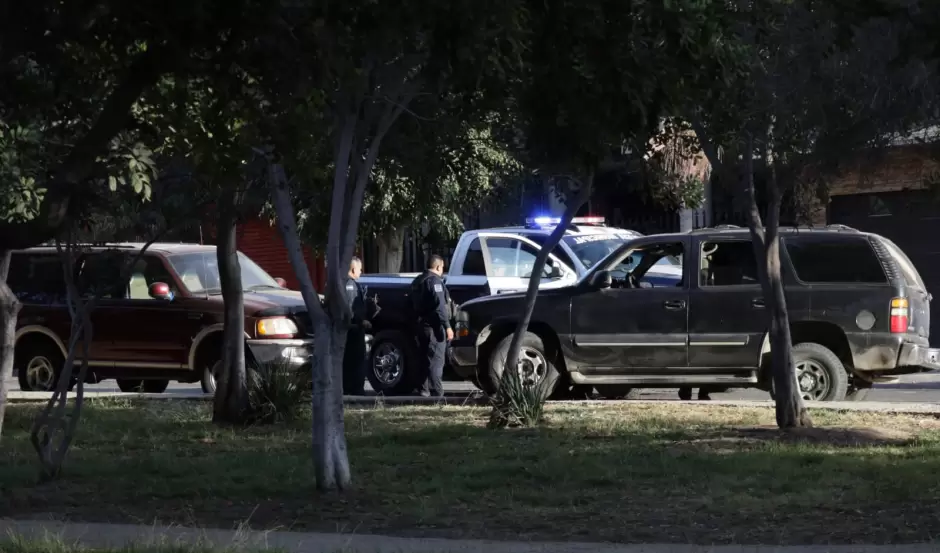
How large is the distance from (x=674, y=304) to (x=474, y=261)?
4243mm

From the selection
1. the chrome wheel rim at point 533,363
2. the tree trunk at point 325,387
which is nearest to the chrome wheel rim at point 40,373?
the chrome wheel rim at point 533,363

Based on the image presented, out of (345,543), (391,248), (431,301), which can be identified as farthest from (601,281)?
(391,248)

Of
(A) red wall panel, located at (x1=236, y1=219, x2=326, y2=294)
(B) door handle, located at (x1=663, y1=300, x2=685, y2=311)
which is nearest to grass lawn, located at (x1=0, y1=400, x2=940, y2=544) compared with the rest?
(B) door handle, located at (x1=663, y1=300, x2=685, y2=311)

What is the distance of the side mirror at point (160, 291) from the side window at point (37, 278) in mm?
1621

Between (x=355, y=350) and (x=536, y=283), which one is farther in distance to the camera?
(x=355, y=350)

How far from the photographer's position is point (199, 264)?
17891mm

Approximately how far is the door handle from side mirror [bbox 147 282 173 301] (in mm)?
5957

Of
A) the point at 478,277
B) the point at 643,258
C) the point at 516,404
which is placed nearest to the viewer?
the point at 516,404

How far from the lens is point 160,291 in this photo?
17.0 meters

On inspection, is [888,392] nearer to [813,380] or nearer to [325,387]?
[813,380]

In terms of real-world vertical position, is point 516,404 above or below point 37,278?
below

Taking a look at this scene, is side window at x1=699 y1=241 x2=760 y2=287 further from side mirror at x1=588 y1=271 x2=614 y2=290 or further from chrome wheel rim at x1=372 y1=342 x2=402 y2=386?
chrome wheel rim at x1=372 y1=342 x2=402 y2=386

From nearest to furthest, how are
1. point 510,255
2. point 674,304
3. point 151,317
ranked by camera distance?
point 674,304 < point 151,317 < point 510,255

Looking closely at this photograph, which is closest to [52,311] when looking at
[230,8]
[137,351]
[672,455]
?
[137,351]
